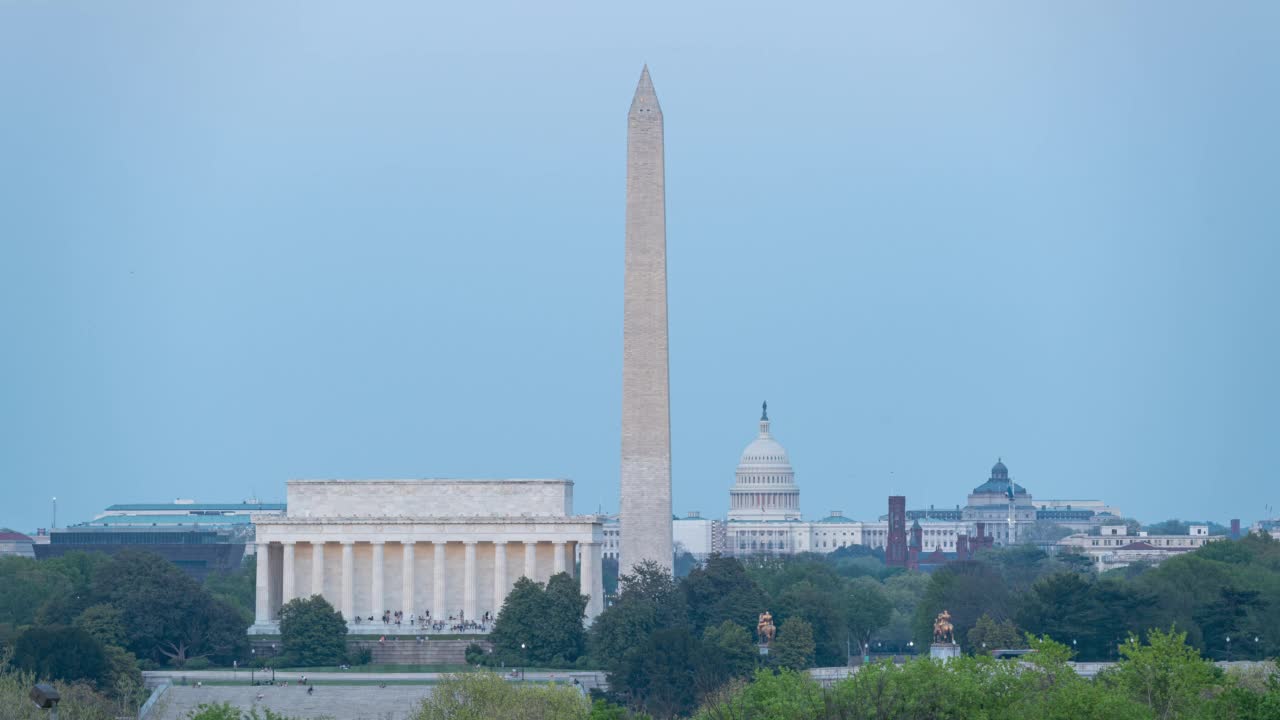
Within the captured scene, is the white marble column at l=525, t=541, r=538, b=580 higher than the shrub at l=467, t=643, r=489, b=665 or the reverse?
higher

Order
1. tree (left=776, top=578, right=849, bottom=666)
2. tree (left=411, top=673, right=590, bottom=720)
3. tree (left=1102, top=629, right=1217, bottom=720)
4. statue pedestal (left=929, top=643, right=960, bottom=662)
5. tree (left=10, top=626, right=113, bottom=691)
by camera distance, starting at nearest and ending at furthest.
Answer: tree (left=1102, top=629, right=1217, bottom=720) < tree (left=411, top=673, right=590, bottom=720) < tree (left=10, top=626, right=113, bottom=691) < statue pedestal (left=929, top=643, right=960, bottom=662) < tree (left=776, top=578, right=849, bottom=666)

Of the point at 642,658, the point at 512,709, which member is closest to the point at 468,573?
the point at 642,658

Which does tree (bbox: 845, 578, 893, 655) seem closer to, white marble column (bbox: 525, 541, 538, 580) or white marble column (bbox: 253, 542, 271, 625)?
white marble column (bbox: 525, 541, 538, 580)

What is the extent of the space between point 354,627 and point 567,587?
1108 cm

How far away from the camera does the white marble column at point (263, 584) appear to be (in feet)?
367

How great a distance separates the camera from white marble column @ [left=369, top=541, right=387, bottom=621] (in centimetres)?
11219

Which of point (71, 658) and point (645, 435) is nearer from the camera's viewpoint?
point (71, 658)

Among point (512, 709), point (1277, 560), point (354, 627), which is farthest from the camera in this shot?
point (1277, 560)

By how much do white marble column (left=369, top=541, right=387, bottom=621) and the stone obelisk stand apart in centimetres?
1074

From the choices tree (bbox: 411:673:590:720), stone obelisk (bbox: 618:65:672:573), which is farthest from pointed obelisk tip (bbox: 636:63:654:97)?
tree (bbox: 411:673:590:720)

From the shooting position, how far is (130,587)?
10194 centimetres

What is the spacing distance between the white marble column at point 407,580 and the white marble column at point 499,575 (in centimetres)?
331

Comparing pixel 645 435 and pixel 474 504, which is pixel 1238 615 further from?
pixel 474 504

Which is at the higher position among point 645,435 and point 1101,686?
point 645,435
